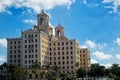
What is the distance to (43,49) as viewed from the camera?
462 feet

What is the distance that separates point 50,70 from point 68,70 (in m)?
12.2

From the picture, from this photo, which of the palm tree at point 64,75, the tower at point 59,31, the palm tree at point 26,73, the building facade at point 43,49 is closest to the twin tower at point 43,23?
the building facade at point 43,49

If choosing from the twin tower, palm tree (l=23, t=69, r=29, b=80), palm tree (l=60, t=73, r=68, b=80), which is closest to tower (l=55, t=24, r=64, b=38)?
the twin tower

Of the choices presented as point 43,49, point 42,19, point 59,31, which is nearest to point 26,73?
point 43,49

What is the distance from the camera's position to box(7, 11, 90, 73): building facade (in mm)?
137875

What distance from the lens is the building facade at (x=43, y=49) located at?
137875mm

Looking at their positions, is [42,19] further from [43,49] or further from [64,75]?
[64,75]

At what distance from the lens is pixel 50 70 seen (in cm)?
13538

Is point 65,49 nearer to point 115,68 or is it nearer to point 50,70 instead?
point 50,70

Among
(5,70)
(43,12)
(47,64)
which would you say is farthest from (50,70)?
(43,12)

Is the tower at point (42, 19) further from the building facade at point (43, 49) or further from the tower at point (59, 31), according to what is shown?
the tower at point (59, 31)

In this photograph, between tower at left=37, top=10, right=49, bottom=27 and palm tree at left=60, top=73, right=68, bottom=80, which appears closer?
palm tree at left=60, top=73, right=68, bottom=80

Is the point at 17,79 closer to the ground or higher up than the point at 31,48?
closer to the ground

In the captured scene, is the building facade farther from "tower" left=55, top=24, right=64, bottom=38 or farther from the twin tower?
"tower" left=55, top=24, right=64, bottom=38
